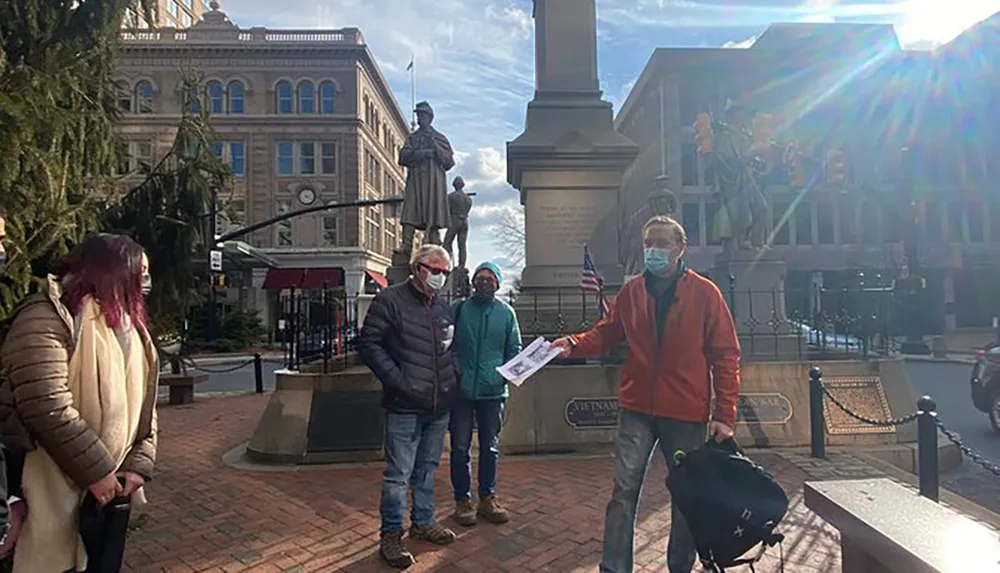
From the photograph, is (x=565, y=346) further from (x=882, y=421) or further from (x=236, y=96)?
(x=236, y=96)

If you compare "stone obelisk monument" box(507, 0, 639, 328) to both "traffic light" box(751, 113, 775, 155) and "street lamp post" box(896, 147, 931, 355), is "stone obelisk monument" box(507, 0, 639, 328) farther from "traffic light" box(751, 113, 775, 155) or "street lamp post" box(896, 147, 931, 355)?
"street lamp post" box(896, 147, 931, 355)

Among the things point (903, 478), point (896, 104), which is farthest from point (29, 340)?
point (896, 104)

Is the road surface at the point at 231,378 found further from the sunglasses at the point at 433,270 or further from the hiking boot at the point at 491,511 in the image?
the sunglasses at the point at 433,270

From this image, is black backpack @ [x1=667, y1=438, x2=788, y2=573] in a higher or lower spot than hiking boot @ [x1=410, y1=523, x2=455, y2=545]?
higher

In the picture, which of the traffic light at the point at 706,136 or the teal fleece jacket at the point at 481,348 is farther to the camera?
the traffic light at the point at 706,136

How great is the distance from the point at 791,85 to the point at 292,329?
44.2 metres

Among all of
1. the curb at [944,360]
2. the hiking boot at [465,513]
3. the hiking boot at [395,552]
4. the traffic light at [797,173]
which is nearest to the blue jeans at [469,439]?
the hiking boot at [465,513]

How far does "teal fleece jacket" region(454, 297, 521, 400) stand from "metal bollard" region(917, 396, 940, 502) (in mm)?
3257

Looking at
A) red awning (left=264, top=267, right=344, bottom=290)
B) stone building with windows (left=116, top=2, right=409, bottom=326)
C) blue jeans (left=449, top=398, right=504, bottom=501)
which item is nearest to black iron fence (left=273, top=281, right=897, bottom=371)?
blue jeans (left=449, top=398, right=504, bottom=501)

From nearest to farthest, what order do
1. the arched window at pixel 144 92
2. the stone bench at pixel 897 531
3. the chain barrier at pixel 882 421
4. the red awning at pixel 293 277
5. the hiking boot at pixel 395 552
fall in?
the stone bench at pixel 897 531 < the hiking boot at pixel 395 552 < the chain barrier at pixel 882 421 < the red awning at pixel 293 277 < the arched window at pixel 144 92

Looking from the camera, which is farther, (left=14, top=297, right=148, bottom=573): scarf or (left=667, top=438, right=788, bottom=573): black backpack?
(left=667, top=438, right=788, bottom=573): black backpack

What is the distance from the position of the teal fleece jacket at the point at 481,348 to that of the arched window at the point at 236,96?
4634 centimetres

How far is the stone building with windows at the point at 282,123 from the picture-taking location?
44.4m

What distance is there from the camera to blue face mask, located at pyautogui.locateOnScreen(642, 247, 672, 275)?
356 centimetres
